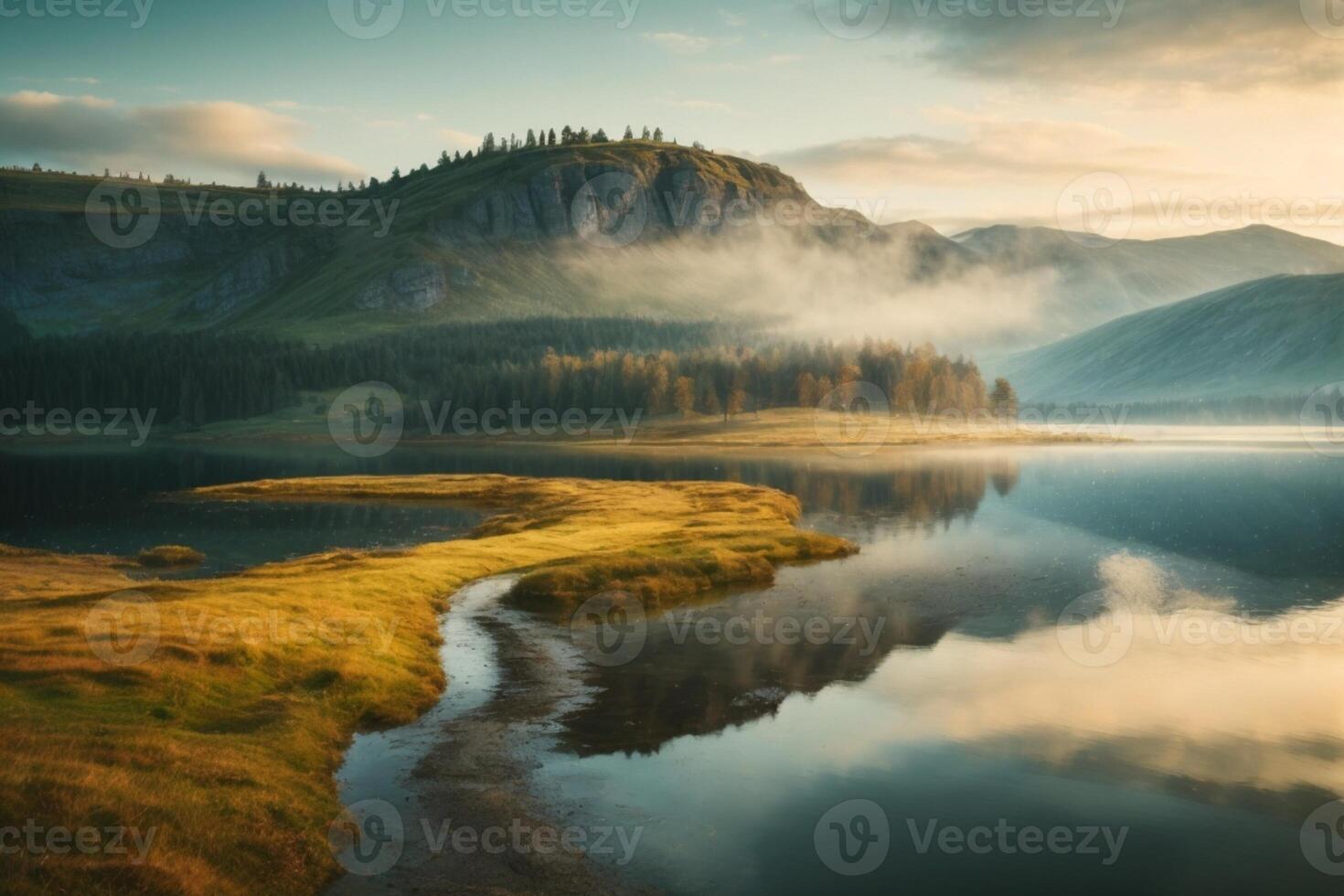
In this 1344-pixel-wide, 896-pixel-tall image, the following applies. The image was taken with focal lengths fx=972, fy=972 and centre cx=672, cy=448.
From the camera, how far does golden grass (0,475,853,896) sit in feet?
81.0

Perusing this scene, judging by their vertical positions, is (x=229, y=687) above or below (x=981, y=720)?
above

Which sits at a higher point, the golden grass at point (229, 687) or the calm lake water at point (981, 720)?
the golden grass at point (229, 687)

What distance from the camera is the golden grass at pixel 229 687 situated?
972 inches

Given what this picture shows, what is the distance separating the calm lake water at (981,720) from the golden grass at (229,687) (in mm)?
8110

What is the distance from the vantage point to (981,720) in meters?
43.8

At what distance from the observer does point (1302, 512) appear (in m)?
120

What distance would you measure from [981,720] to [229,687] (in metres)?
31.9

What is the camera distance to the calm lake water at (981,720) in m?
30.6

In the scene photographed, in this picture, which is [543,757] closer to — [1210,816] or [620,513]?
[1210,816]

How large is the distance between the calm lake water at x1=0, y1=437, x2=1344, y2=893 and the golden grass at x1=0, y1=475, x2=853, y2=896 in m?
8.11

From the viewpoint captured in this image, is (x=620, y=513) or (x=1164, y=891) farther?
(x=620, y=513)

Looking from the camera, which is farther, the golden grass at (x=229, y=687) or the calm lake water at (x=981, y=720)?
the calm lake water at (x=981, y=720)

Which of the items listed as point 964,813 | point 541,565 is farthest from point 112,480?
point 964,813

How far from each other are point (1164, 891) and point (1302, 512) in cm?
11181
